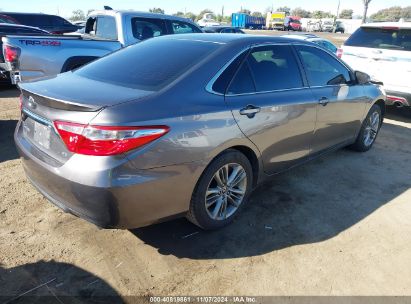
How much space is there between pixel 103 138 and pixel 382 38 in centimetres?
670

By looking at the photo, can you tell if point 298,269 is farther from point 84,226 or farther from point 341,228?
point 84,226

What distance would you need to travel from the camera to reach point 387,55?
691cm

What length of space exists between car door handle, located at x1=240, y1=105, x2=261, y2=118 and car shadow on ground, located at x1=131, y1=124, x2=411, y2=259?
1.03 m

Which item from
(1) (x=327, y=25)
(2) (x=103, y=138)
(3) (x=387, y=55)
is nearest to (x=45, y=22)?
(3) (x=387, y=55)

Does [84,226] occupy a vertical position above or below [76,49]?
below

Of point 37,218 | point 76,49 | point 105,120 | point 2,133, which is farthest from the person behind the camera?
point 76,49

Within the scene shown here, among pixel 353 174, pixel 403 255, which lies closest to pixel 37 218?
pixel 403 255

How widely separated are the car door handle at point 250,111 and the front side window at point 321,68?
111 cm

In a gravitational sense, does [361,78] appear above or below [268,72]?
below

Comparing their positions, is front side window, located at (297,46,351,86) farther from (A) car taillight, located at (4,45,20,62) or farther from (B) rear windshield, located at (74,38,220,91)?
(A) car taillight, located at (4,45,20,62)

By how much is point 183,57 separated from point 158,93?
67 centimetres

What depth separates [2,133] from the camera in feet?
17.9

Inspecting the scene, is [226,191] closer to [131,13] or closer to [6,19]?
[131,13]

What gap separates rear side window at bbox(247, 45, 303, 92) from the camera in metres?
3.36
